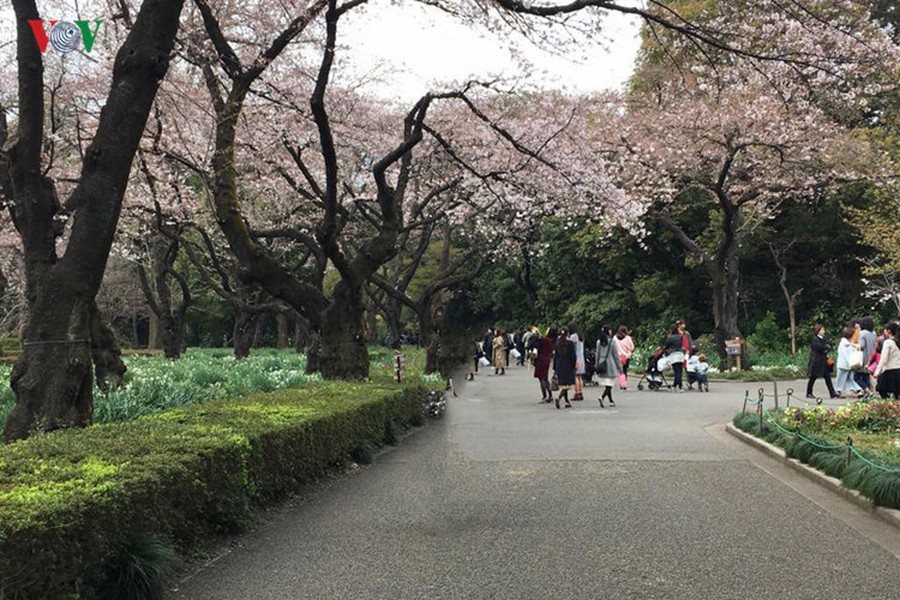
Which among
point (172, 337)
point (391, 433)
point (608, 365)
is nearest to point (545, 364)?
point (608, 365)

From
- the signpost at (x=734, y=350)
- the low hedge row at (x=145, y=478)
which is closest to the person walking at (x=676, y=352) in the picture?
the signpost at (x=734, y=350)

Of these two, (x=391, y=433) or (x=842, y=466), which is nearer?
(x=842, y=466)

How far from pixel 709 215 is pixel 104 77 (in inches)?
870

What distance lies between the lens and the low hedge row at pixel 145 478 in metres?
3.50

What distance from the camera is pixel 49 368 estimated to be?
664 cm

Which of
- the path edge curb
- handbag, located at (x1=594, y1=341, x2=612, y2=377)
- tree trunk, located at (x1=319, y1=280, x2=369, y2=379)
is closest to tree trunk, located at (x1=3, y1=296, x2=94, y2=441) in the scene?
tree trunk, located at (x1=319, y1=280, x2=369, y2=379)

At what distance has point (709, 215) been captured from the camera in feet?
95.6

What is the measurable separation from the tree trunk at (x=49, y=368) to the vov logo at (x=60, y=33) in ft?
8.37

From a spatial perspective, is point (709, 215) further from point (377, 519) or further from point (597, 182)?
point (377, 519)

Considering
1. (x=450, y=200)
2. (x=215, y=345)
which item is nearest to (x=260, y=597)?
(x=450, y=200)

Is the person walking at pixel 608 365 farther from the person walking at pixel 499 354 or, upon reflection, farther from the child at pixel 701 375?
the person walking at pixel 499 354

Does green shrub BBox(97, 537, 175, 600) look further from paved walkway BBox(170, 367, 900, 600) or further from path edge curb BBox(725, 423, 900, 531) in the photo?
path edge curb BBox(725, 423, 900, 531)

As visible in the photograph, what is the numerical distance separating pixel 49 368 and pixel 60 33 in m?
3.58

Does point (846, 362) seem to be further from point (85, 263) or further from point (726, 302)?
point (85, 263)
